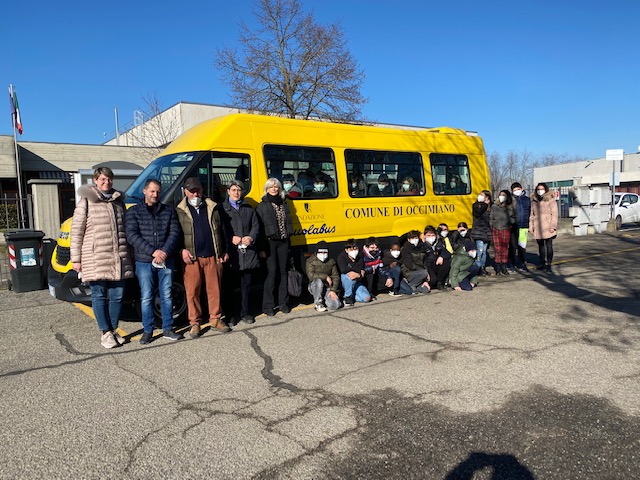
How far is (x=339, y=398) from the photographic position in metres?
3.96

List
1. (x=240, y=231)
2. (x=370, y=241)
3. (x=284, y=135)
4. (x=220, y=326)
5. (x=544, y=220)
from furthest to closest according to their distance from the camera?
1. (x=544, y=220)
2. (x=370, y=241)
3. (x=284, y=135)
4. (x=240, y=231)
5. (x=220, y=326)

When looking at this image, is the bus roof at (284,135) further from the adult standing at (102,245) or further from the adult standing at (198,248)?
the adult standing at (102,245)

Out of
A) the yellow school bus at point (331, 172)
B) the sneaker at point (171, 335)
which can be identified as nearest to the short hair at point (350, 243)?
the yellow school bus at point (331, 172)

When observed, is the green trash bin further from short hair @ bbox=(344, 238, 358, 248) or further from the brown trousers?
short hair @ bbox=(344, 238, 358, 248)

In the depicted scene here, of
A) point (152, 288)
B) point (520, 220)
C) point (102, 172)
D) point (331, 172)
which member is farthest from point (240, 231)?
point (520, 220)

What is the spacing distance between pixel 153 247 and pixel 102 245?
1.74 ft

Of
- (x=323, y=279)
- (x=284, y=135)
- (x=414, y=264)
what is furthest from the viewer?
(x=414, y=264)

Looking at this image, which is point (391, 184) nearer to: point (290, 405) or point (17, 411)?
point (290, 405)

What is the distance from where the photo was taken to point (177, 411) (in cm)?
379

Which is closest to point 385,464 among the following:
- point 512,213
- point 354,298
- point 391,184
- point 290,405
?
point 290,405

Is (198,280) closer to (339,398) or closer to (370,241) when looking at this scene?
(339,398)

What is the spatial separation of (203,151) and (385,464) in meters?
4.92

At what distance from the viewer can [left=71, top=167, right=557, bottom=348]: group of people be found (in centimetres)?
536

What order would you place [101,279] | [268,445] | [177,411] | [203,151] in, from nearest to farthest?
[268,445]
[177,411]
[101,279]
[203,151]
